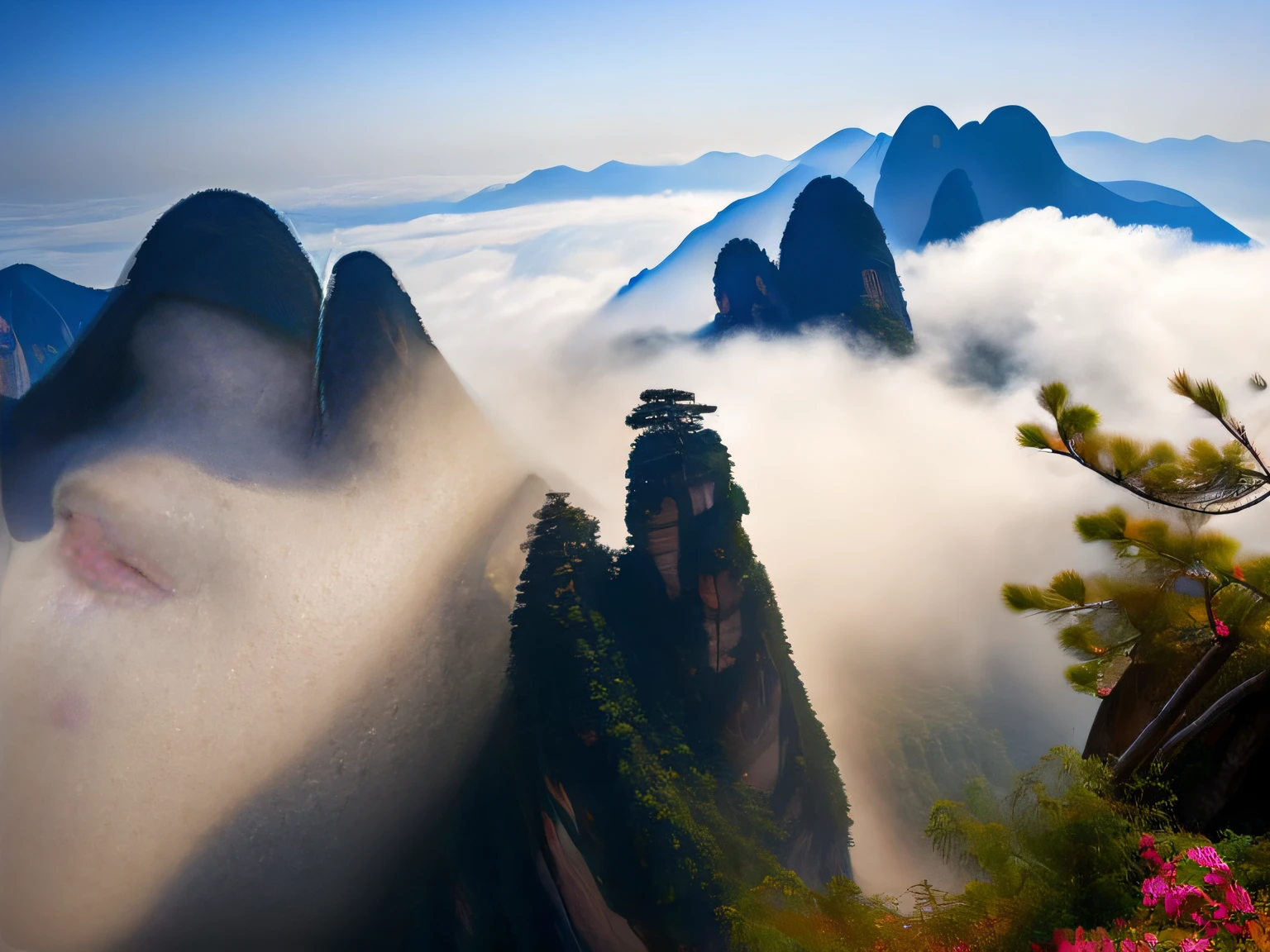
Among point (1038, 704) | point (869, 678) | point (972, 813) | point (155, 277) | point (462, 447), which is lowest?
point (1038, 704)

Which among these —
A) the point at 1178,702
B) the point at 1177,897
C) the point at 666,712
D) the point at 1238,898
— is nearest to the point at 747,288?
the point at 666,712

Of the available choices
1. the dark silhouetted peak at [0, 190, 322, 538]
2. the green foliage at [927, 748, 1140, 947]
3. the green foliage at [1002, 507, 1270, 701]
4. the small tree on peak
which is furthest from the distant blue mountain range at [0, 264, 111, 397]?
the green foliage at [927, 748, 1140, 947]

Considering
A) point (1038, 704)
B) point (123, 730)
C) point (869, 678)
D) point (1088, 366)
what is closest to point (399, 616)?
point (123, 730)

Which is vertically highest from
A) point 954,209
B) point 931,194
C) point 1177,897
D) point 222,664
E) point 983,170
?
point 983,170

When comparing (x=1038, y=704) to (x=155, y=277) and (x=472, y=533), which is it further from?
(x=155, y=277)

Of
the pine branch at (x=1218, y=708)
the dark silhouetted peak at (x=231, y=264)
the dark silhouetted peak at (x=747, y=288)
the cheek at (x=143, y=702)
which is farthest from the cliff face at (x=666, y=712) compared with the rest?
the dark silhouetted peak at (x=747, y=288)

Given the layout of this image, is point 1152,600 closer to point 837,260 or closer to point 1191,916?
point 1191,916

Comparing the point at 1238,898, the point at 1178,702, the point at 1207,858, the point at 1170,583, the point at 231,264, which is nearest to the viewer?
the point at 1238,898
